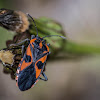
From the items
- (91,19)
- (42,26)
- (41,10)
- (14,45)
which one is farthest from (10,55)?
(91,19)

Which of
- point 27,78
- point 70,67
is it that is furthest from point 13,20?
point 70,67

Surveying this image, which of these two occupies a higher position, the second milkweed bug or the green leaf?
the green leaf

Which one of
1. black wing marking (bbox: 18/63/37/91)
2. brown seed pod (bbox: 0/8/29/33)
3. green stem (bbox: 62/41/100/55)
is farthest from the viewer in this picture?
green stem (bbox: 62/41/100/55)

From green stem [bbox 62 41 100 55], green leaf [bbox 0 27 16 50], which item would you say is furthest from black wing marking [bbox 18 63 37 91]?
green stem [bbox 62 41 100 55]

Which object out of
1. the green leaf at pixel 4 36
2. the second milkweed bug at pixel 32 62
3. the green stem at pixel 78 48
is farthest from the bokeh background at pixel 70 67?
the green leaf at pixel 4 36

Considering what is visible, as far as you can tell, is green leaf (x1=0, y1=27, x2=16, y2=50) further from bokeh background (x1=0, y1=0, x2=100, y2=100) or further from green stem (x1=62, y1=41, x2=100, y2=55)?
bokeh background (x1=0, y1=0, x2=100, y2=100)

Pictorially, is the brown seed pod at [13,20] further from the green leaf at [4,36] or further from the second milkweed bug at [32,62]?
the second milkweed bug at [32,62]

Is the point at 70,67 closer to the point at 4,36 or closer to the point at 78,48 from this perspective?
the point at 78,48
